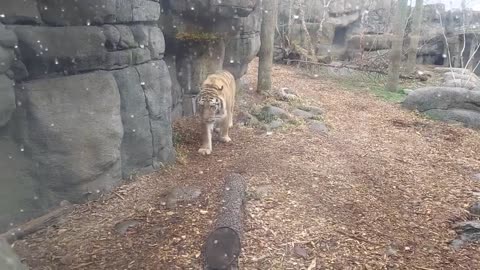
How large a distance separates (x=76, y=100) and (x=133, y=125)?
2.65ft

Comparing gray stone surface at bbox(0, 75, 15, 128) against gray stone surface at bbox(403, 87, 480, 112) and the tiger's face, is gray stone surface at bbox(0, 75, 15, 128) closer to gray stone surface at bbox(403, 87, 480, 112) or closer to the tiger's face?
the tiger's face

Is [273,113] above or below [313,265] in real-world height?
above

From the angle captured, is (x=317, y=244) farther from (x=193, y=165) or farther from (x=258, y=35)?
(x=258, y=35)

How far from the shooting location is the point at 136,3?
13.1ft

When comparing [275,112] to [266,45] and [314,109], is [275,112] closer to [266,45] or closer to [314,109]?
[314,109]

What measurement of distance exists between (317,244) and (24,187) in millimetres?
2461

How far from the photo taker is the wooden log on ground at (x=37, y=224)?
2.97 meters

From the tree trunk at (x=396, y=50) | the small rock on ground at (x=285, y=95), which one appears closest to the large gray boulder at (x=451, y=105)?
the tree trunk at (x=396, y=50)

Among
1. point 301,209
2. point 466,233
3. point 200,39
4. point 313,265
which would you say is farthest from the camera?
point 200,39

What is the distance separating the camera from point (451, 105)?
8102 millimetres

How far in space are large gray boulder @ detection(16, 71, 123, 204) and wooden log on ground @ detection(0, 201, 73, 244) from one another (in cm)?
10

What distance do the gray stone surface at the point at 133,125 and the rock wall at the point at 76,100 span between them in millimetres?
11

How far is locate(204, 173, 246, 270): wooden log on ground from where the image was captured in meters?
2.75

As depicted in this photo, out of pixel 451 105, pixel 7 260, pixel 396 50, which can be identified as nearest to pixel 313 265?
pixel 7 260
